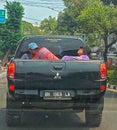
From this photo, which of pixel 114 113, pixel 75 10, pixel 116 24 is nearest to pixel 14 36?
pixel 75 10

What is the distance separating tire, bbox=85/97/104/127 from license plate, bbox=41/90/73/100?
0.52 metres

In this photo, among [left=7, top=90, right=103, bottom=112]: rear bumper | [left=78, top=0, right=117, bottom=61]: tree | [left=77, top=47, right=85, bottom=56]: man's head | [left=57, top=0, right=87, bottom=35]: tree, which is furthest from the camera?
[left=57, top=0, right=87, bottom=35]: tree

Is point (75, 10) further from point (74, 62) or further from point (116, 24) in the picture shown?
point (74, 62)

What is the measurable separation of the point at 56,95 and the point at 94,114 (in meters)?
1.07

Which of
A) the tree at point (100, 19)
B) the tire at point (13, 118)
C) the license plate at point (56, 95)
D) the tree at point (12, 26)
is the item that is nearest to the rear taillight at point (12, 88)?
the license plate at point (56, 95)

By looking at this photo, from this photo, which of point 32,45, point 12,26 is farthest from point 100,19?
point 12,26

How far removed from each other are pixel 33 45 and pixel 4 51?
59135mm

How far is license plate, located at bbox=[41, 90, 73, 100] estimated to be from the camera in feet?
27.7

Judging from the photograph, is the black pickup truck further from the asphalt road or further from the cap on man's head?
the cap on man's head

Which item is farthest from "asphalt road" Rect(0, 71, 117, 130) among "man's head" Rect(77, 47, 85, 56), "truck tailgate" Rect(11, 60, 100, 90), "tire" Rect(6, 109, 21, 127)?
"man's head" Rect(77, 47, 85, 56)

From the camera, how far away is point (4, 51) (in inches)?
2702

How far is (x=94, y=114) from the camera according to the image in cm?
912

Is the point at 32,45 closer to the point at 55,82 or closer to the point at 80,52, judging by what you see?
the point at 80,52

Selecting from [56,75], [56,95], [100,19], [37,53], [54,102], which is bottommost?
[54,102]
